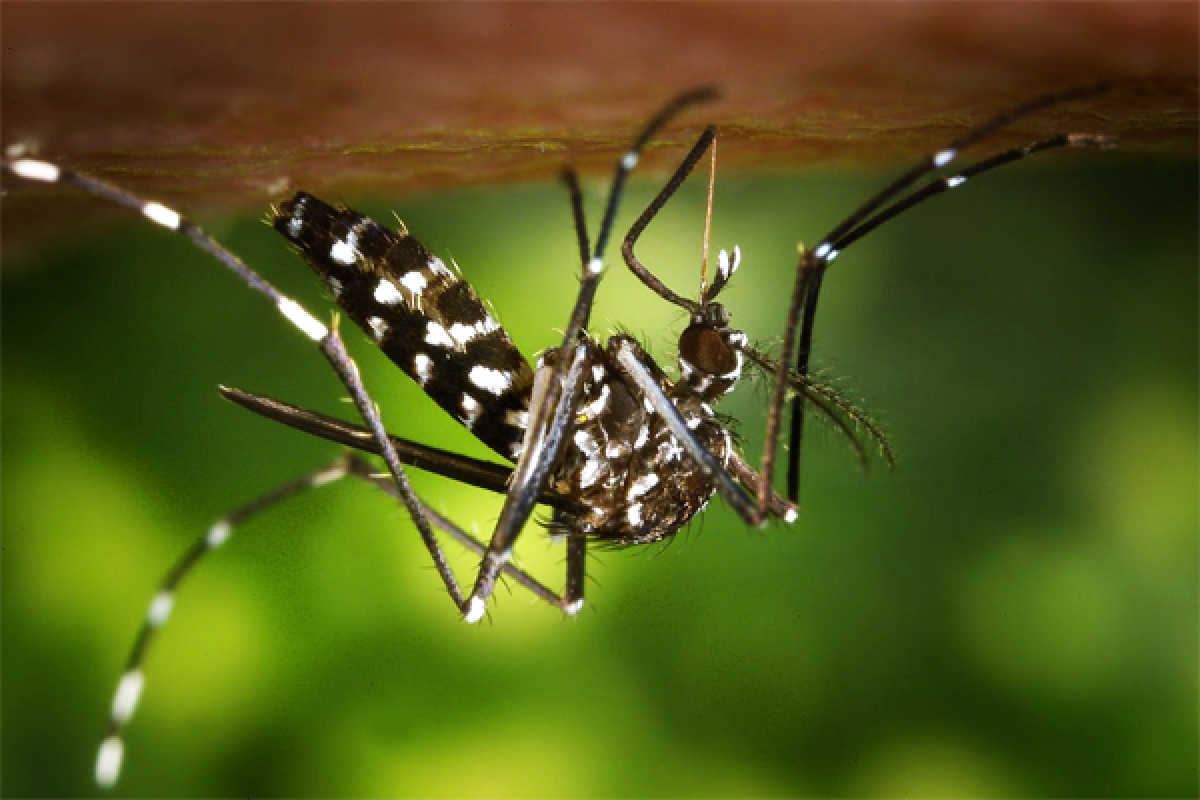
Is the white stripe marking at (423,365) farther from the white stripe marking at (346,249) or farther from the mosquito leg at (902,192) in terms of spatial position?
the mosquito leg at (902,192)

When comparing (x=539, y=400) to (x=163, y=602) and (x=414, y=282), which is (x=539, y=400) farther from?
(x=163, y=602)

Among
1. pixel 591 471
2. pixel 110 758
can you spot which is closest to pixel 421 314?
pixel 591 471

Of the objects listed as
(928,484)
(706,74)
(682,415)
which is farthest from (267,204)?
(928,484)

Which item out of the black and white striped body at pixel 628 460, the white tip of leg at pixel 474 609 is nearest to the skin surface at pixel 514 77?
the black and white striped body at pixel 628 460

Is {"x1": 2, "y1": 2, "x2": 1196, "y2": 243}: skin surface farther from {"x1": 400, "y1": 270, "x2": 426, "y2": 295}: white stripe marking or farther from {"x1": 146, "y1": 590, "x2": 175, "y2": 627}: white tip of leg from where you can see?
{"x1": 146, "y1": 590, "x2": 175, "y2": 627}: white tip of leg

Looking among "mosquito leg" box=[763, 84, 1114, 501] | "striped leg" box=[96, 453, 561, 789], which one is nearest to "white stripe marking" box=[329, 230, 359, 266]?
"striped leg" box=[96, 453, 561, 789]
